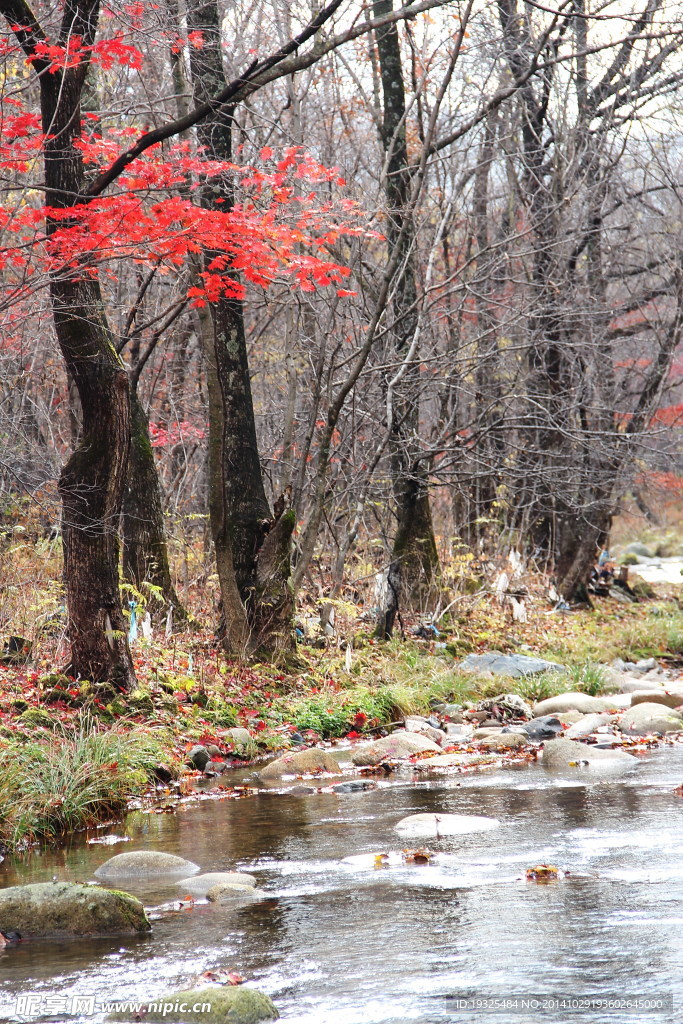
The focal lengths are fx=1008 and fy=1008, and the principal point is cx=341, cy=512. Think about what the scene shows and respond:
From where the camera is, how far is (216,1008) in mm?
3459

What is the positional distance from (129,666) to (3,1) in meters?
5.51

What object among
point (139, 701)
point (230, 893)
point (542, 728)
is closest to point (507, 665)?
point (542, 728)

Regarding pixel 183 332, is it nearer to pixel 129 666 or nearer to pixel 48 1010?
pixel 129 666

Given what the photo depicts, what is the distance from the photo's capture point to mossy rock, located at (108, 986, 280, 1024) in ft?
11.3

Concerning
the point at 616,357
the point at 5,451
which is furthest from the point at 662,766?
the point at 616,357

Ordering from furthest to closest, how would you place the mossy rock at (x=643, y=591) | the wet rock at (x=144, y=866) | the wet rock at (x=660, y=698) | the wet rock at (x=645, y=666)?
the mossy rock at (x=643, y=591), the wet rock at (x=645, y=666), the wet rock at (x=660, y=698), the wet rock at (x=144, y=866)

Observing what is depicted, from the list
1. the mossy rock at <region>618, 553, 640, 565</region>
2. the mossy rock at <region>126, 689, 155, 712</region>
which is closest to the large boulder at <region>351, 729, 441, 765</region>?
the mossy rock at <region>126, 689, 155, 712</region>

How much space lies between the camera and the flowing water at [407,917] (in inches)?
143

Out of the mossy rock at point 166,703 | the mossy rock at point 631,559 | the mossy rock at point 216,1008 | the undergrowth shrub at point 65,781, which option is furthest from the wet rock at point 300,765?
the mossy rock at point 631,559

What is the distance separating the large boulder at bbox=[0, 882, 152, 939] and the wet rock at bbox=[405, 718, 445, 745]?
509 cm

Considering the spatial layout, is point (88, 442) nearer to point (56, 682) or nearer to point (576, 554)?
point (56, 682)

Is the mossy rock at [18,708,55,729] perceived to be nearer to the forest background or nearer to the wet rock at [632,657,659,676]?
the forest background

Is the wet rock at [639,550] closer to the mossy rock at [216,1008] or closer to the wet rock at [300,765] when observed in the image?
the wet rock at [300,765]

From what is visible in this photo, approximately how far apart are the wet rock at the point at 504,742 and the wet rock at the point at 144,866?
13.1 feet
